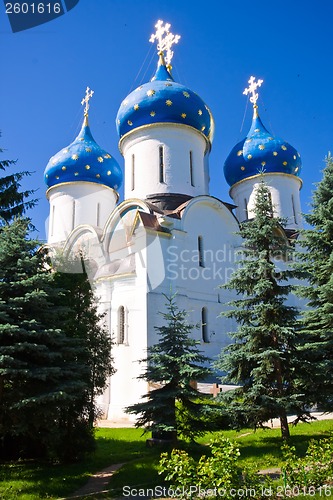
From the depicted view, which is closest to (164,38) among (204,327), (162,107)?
(162,107)

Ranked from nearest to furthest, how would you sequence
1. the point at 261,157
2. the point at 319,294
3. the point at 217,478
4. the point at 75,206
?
the point at 217,478 < the point at 319,294 < the point at 261,157 < the point at 75,206

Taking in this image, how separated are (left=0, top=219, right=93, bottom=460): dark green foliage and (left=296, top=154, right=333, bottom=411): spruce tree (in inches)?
155

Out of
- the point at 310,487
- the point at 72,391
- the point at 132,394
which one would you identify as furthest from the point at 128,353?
the point at 310,487

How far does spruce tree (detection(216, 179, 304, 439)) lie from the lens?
6938 mm

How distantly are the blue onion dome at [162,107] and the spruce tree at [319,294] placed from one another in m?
6.65

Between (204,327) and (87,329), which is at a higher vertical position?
(204,327)

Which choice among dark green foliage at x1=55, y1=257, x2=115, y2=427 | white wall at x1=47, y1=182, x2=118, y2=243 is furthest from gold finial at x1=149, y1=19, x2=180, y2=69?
dark green foliage at x1=55, y1=257, x2=115, y2=427

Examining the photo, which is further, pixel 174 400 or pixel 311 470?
pixel 174 400

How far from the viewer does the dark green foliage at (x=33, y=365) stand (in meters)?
5.71

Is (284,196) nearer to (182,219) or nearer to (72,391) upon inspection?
(182,219)

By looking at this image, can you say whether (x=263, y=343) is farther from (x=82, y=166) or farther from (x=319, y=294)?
(x=82, y=166)

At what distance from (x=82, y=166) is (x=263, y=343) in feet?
44.2

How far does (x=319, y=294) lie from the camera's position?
8984 mm

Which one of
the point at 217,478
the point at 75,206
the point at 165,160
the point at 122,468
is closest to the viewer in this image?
the point at 217,478
